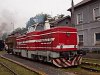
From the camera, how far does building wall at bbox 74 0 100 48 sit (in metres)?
31.1

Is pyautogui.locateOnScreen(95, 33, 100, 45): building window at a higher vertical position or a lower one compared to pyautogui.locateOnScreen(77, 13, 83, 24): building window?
lower

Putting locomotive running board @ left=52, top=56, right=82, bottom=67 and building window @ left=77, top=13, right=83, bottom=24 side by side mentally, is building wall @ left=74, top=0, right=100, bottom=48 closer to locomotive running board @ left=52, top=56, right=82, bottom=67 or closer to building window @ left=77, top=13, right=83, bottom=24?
building window @ left=77, top=13, right=83, bottom=24

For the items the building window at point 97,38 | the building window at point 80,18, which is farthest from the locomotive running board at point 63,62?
the building window at point 80,18

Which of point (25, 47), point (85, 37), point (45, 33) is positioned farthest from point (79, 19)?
point (45, 33)

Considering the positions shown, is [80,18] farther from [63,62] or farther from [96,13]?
[63,62]

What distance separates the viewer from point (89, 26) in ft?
106

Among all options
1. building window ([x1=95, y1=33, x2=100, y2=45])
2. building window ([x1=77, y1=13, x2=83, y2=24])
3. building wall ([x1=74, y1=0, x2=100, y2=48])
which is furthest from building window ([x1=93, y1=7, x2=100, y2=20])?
building window ([x1=77, y1=13, x2=83, y2=24])

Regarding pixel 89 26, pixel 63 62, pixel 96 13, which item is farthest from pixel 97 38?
pixel 63 62

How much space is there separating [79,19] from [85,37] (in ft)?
10.8

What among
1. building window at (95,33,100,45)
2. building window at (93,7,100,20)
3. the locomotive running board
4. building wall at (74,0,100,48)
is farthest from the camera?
building wall at (74,0,100,48)

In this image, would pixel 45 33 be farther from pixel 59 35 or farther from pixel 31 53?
pixel 31 53

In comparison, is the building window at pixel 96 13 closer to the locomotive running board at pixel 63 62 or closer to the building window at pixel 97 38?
the building window at pixel 97 38

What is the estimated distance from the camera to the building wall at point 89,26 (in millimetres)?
31150

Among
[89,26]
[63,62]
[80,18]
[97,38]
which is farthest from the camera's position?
[80,18]
